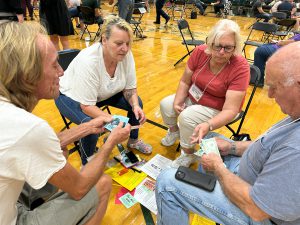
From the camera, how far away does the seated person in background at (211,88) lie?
1.94m

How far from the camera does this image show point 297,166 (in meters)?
0.87

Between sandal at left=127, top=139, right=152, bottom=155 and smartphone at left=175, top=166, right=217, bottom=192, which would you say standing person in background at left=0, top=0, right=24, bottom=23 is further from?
smartphone at left=175, top=166, right=217, bottom=192

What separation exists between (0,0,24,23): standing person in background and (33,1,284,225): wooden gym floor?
1.20 meters

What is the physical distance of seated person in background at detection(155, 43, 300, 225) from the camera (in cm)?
91

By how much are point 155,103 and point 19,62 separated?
2.61m

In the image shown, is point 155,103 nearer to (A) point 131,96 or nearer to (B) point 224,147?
(A) point 131,96

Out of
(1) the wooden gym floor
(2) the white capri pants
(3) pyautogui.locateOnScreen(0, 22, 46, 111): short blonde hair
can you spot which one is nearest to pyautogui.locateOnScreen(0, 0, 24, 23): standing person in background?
(1) the wooden gym floor

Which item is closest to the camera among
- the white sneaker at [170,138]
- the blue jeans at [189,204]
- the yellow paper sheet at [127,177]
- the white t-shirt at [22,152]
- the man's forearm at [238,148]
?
the white t-shirt at [22,152]

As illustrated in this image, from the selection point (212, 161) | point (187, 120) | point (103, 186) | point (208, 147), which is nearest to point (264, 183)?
point (212, 161)

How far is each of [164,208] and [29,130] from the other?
2.68ft

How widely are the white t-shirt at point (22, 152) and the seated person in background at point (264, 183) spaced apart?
0.63 m

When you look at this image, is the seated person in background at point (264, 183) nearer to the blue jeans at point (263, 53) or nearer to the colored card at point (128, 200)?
the colored card at point (128, 200)

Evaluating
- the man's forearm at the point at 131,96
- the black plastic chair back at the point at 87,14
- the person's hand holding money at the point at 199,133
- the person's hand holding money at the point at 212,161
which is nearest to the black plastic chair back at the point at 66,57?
Result: the man's forearm at the point at 131,96

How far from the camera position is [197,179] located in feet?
4.21
